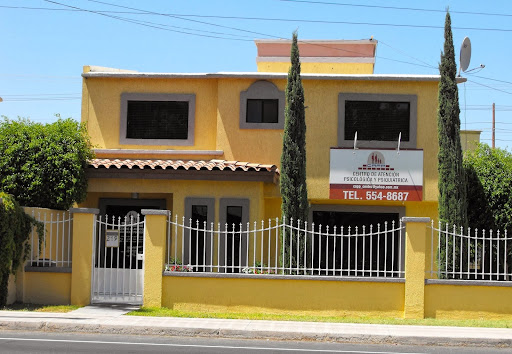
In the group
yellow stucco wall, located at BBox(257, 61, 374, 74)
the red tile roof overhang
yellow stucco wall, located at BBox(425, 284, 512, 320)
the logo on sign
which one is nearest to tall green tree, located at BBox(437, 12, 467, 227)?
yellow stucco wall, located at BBox(425, 284, 512, 320)

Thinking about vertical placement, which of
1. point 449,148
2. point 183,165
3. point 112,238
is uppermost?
point 449,148

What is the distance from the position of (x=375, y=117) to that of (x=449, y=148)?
3228mm

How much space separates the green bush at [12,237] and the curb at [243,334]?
6.18 ft

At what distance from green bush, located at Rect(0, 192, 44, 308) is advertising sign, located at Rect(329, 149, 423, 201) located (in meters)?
7.91

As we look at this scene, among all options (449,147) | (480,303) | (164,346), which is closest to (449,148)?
(449,147)

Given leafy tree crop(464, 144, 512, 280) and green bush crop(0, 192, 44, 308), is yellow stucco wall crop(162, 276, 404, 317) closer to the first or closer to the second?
green bush crop(0, 192, 44, 308)

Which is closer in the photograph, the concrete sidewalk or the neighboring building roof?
the concrete sidewalk

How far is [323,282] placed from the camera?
14367 mm

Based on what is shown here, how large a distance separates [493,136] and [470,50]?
24.5m

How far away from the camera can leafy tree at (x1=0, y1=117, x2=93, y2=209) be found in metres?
16.8

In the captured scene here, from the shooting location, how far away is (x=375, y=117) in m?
19.2

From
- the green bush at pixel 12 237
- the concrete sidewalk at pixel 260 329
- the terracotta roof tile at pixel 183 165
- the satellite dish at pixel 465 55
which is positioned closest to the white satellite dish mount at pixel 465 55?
the satellite dish at pixel 465 55

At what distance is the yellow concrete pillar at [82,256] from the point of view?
1475cm

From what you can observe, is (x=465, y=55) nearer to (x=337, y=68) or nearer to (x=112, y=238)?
(x=337, y=68)
